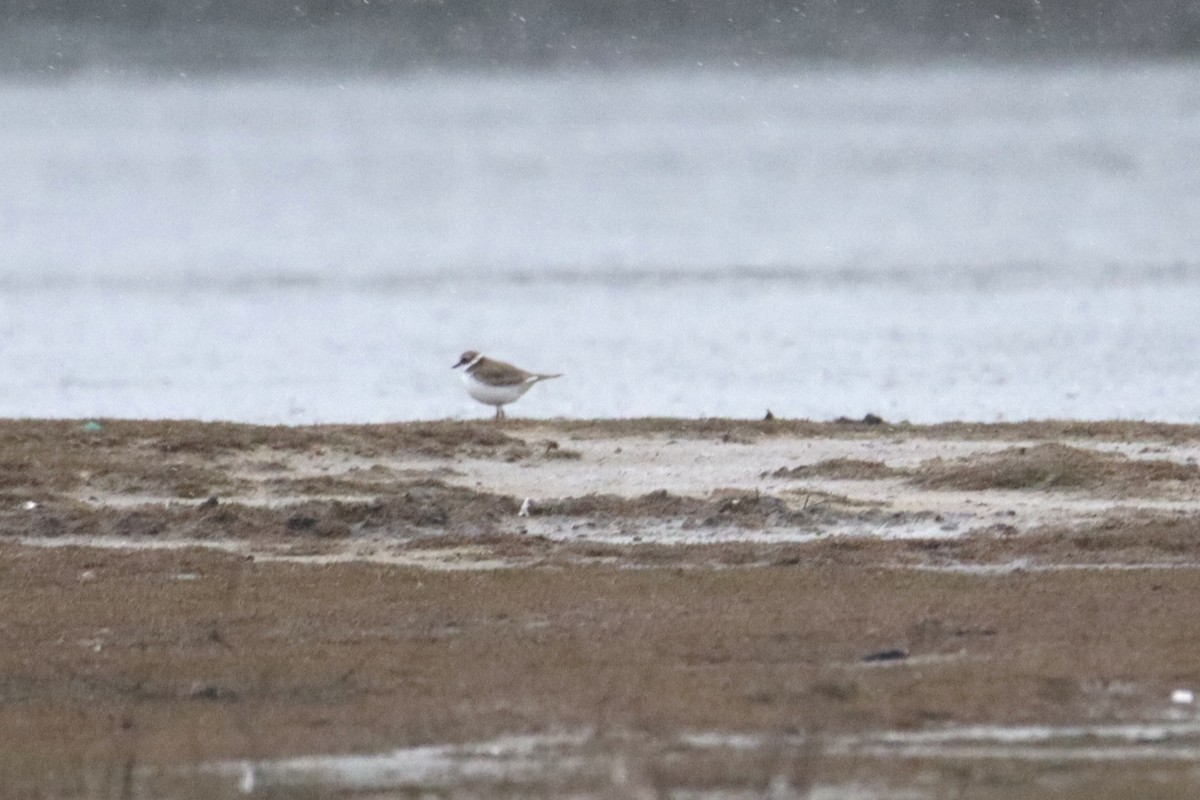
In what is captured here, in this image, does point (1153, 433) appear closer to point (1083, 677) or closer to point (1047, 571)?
point (1047, 571)

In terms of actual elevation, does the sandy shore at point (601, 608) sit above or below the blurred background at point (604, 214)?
below

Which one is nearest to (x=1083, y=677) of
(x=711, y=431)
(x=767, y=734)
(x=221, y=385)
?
(x=767, y=734)

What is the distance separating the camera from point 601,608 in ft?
32.8

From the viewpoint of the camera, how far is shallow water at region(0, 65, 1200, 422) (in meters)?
21.6

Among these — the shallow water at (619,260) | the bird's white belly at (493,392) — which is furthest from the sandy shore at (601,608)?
the shallow water at (619,260)

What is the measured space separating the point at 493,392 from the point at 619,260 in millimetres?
18411

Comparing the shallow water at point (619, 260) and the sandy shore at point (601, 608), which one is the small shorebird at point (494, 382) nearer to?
the sandy shore at point (601, 608)

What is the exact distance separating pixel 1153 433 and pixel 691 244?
23.0 meters

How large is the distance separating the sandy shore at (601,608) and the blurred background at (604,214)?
15.8 ft

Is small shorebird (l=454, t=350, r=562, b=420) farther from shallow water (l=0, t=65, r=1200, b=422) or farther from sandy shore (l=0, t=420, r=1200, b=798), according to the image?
shallow water (l=0, t=65, r=1200, b=422)

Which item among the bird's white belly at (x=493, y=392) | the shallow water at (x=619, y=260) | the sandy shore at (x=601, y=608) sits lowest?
the sandy shore at (x=601, y=608)

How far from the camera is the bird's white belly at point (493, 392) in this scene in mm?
17156

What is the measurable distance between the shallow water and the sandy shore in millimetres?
4808

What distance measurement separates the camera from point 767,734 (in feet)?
25.2
